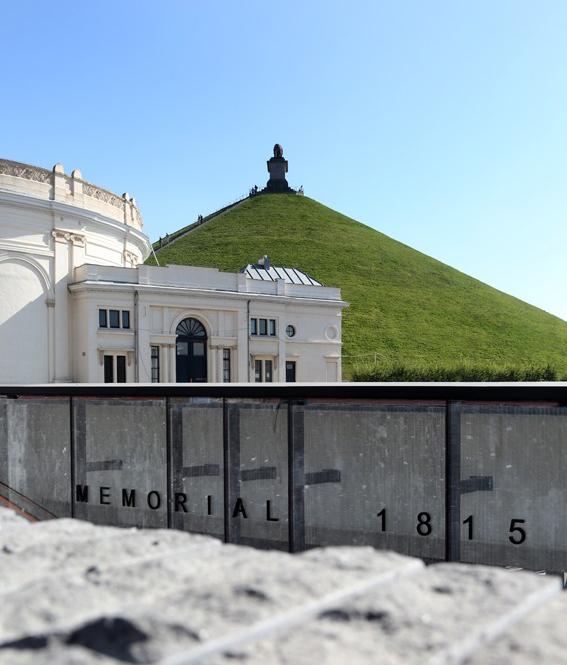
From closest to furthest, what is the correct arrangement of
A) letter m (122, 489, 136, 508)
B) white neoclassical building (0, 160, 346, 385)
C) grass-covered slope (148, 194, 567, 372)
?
1. letter m (122, 489, 136, 508)
2. white neoclassical building (0, 160, 346, 385)
3. grass-covered slope (148, 194, 567, 372)

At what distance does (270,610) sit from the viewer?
171 centimetres

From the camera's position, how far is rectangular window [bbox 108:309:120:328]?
40.8 m

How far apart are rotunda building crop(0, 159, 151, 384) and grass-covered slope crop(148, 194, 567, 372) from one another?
47137 millimetres

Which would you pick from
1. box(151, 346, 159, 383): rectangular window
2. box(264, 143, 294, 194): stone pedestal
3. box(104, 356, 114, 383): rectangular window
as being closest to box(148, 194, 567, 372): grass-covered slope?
box(264, 143, 294, 194): stone pedestal

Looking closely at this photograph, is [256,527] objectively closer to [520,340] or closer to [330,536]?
[330,536]

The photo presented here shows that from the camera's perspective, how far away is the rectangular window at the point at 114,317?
40.8 m

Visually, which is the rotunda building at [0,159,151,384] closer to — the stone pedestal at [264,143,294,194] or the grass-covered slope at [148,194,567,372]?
the grass-covered slope at [148,194,567,372]

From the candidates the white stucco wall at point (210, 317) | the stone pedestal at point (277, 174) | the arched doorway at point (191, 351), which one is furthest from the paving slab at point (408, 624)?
the stone pedestal at point (277, 174)

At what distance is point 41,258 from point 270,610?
40.6m

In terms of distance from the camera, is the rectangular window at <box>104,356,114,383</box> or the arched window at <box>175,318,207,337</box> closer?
the rectangular window at <box>104,356,114,383</box>

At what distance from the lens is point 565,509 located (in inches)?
372

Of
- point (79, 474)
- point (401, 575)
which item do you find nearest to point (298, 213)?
point (79, 474)

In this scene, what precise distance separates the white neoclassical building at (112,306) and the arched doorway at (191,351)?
0.07 metres

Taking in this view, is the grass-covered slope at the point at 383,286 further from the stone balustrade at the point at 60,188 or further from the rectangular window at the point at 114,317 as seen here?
the rectangular window at the point at 114,317
